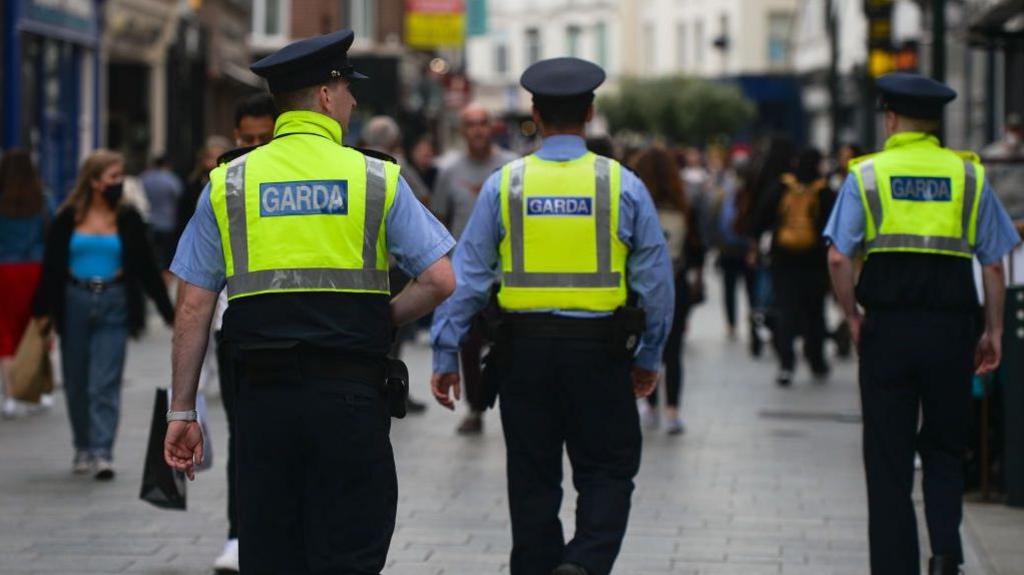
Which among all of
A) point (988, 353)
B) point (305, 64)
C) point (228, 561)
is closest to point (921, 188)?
point (988, 353)

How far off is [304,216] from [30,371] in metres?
7.91

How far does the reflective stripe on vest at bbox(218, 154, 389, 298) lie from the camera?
5.08m

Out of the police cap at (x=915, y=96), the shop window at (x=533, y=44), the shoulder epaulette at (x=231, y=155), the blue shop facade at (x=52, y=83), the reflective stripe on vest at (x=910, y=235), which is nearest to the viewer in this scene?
the shoulder epaulette at (x=231, y=155)

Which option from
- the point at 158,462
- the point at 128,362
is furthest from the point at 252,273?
the point at 128,362

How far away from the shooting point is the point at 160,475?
7.57 m

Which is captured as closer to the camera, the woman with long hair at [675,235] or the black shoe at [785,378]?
the woman with long hair at [675,235]

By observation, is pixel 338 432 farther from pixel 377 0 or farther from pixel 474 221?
pixel 377 0

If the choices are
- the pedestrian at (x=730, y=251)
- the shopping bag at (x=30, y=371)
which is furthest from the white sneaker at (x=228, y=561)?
the pedestrian at (x=730, y=251)

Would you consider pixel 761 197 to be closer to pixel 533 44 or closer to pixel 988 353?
pixel 988 353

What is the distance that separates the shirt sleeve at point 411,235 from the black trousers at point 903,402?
2212 millimetres

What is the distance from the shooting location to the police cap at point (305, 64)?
5.15 meters

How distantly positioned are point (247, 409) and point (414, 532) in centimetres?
364

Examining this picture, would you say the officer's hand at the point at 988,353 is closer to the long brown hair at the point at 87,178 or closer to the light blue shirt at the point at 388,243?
the light blue shirt at the point at 388,243

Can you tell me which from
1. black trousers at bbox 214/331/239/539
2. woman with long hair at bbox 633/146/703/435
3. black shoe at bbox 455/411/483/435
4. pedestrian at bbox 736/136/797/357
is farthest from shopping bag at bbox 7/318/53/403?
pedestrian at bbox 736/136/797/357
